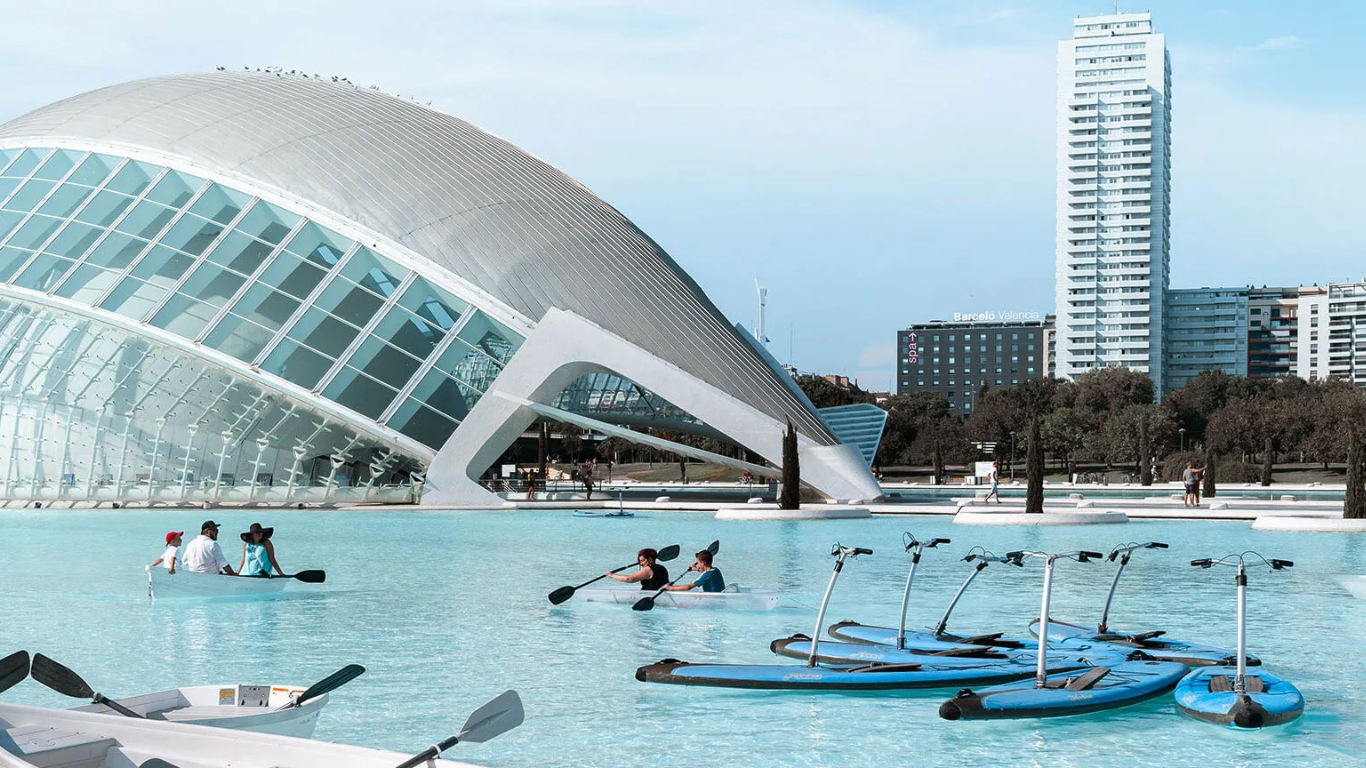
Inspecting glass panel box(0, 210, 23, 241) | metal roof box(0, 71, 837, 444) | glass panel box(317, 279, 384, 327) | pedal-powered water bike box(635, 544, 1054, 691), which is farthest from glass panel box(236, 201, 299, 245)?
pedal-powered water bike box(635, 544, 1054, 691)

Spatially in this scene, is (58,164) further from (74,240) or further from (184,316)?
(184,316)

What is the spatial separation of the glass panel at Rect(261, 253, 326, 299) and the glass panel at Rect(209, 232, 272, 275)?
533 mm

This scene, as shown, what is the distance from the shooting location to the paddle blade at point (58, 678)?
9.74 metres

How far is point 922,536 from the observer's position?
32.2 m

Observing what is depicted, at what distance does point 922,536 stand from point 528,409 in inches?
573

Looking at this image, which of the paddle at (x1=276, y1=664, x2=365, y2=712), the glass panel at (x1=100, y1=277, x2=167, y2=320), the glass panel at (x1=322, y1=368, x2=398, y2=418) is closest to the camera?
the paddle at (x1=276, y1=664, x2=365, y2=712)

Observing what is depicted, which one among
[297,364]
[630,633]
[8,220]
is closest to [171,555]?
[630,633]

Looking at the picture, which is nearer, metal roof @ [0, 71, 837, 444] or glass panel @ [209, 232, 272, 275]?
glass panel @ [209, 232, 272, 275]

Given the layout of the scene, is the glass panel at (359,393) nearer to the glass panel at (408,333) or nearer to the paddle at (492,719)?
the glass panel at (408,333)

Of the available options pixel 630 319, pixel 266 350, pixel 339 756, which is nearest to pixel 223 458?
pixel 266 350

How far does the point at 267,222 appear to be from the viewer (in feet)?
145

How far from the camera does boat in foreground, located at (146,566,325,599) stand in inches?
794

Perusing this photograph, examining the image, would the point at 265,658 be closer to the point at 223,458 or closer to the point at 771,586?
the point at 771,586

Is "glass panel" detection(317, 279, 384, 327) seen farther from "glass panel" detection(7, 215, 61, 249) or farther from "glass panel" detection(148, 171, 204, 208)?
"glass panel" detection(7, 215, 61, 249)
